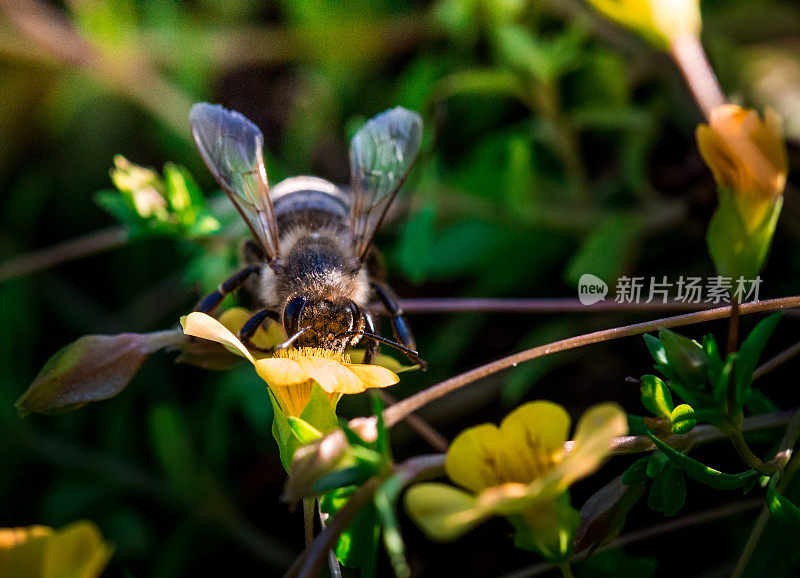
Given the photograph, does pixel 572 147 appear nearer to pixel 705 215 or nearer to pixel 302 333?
pixel 705 215

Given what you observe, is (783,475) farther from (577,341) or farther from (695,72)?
(695,72)

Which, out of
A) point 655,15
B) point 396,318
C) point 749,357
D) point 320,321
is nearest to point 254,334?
point 320,321

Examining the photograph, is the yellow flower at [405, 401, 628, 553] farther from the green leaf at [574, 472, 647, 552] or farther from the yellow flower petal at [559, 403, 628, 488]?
the green leaf at [574, 472, 647, 552]

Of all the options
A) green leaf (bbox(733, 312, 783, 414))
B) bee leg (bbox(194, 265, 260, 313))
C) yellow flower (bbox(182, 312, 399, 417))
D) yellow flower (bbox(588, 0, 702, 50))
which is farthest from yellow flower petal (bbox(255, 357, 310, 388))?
yellow flower (bbox(588, 0, 702, 50))

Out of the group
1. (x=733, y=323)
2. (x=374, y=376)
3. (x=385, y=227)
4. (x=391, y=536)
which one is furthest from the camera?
(x=385, y=227)

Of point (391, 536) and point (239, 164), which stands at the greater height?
point (239, 164)

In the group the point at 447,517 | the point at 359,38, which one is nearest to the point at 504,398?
the point at 447,517

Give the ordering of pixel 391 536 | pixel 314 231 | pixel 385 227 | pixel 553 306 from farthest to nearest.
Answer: pixel 385 227 → pixel 314 231 → pixel 553 306 → pixel 391 536
